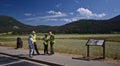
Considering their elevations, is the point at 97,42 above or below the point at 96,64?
above

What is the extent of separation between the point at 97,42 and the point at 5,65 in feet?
19.5

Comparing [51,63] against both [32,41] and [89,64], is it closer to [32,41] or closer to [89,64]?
[89,64]

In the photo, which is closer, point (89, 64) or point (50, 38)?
point (89, 64)

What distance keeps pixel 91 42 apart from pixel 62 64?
3.80m

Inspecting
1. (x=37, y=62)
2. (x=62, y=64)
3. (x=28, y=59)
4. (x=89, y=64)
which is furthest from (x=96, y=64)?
(x=28, y=59)

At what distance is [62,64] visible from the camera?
593 inches

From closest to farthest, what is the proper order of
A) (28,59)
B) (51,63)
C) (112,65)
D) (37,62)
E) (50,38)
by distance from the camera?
(112,65) → (51,63) → (37,62) → (28,59) → (50,38)

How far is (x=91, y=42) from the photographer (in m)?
18.2

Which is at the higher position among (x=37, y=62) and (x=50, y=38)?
(x=50, y=38)

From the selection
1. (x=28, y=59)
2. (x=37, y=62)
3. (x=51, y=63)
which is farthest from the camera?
(x=28, y=59)

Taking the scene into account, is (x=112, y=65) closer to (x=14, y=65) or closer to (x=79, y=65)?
(x=79, y=65)

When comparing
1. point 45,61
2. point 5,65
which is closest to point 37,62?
point 45,61

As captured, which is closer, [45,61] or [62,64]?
[62,64]

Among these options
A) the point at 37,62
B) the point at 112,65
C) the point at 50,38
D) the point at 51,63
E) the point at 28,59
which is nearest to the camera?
the point at 112,65
